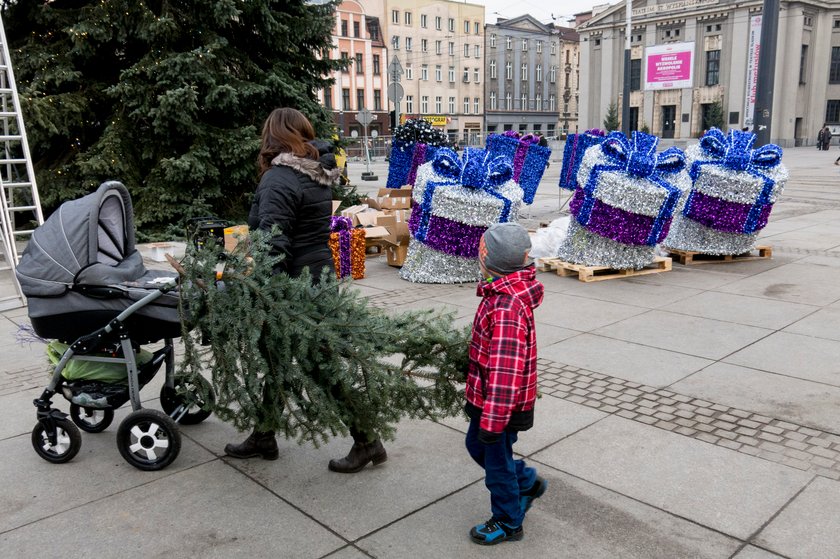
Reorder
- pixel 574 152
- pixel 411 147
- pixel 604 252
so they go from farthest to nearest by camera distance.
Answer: pixel 574 152 → pixel 411 147 → pixel 604 252

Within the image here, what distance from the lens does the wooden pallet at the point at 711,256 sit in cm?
974

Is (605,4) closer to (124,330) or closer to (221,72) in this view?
(221,72)

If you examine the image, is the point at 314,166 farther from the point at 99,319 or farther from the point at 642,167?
the point at 642,167

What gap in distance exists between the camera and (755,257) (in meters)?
10.0

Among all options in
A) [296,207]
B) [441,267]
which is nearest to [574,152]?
[441,267]

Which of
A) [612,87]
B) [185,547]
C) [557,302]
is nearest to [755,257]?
[557,302]

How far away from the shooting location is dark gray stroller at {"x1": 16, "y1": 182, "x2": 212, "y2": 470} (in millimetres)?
3781

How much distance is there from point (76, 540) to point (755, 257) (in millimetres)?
9403

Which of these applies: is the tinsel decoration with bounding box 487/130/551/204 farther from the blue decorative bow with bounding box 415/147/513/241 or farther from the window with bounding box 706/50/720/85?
the window with bounding box 706/50/720/85

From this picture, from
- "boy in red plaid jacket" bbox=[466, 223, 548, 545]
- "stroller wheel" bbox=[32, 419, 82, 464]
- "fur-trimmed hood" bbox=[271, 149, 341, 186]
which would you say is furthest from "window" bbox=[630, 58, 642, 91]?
"stroller wheel" bbox=[32, 419, 82, 464]

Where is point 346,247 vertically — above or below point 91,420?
above

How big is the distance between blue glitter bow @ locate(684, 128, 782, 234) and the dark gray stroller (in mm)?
7667

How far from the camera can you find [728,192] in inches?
362

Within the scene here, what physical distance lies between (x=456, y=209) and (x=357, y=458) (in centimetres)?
493
